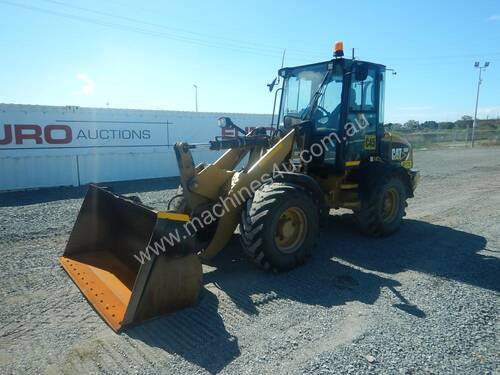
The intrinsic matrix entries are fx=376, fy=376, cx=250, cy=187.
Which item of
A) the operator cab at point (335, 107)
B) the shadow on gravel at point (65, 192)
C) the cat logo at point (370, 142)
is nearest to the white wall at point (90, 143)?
the shadow on gravel at point (65, 192)

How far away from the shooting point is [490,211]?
8336 millimetres

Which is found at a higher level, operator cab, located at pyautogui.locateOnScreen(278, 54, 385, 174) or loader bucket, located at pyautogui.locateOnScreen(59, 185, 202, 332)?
operator cab, located at pyautogui.locateOnScreen(278, 54, 385, 174)

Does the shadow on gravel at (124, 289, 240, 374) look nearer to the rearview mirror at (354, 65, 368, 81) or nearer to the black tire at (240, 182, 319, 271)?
the black tire at (240, 182, 319, 271)

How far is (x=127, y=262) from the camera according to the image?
4.60 meters

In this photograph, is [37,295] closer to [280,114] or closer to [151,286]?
[151,286]

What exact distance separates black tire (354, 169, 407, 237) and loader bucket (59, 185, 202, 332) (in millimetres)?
3390

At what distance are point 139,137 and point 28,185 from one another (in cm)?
391


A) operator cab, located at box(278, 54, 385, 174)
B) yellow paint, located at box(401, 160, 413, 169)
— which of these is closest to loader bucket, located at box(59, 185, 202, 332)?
operator cab, located at box(278, 54, 385, 174)

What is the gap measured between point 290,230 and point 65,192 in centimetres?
852

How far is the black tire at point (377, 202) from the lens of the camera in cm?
606

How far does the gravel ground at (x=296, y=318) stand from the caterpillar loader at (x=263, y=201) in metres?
0.26

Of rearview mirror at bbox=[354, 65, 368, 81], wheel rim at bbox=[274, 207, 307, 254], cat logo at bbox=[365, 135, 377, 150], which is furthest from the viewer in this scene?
cat logo at bbox=[365, 135, 377, 150]

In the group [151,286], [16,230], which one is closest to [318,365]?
[151,286]

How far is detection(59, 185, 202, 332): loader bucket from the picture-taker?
11.3 feet
